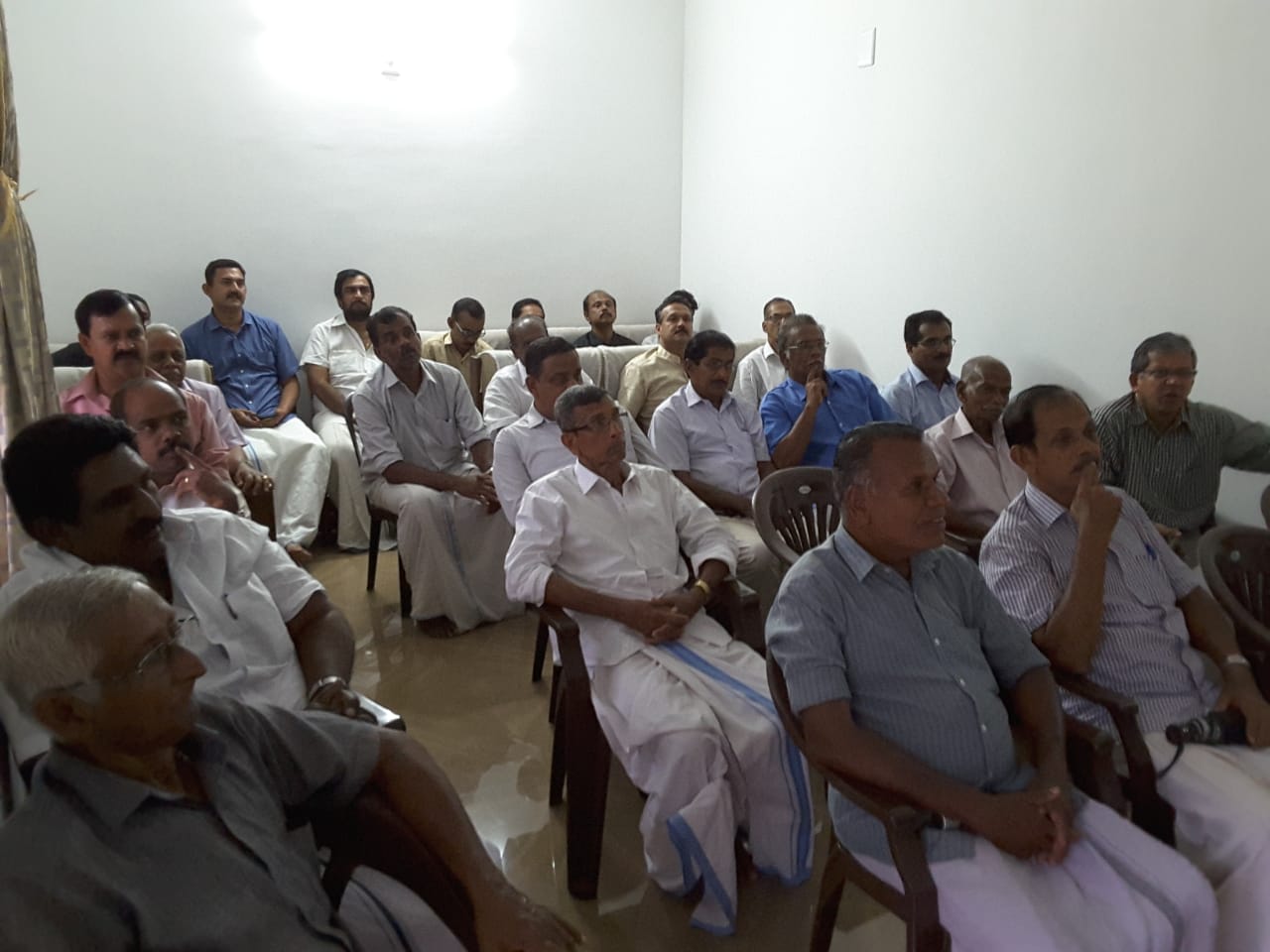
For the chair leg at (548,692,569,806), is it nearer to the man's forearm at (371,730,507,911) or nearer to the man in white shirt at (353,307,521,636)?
the man's forearm at (371,730,507,911)

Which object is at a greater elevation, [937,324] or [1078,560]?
[937,324]

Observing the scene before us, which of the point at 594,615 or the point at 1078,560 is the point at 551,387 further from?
the point at 1078,560

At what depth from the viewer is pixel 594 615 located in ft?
6.92

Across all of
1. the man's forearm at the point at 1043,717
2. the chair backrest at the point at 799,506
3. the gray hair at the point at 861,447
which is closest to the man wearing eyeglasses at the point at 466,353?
the chair backrest at the point at 799,506

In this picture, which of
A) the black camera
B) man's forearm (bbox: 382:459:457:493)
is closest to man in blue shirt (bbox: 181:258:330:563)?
man's forearm (bbox: 382:459:457:493)

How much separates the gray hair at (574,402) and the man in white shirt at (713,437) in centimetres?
104

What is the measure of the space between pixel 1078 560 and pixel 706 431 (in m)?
1.77

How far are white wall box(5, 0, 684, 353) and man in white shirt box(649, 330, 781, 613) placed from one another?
2.94 m

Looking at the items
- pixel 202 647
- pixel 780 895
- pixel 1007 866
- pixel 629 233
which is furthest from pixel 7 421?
pixel 629 233

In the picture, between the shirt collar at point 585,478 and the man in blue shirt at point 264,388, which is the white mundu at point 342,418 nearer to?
the man in blue shirt at point 264,388

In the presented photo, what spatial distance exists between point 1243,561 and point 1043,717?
0.88 m

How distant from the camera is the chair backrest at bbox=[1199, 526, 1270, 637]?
2.00 m

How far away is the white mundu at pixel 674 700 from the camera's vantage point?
1812 millimetres

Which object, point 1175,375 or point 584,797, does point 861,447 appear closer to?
point 584,797
